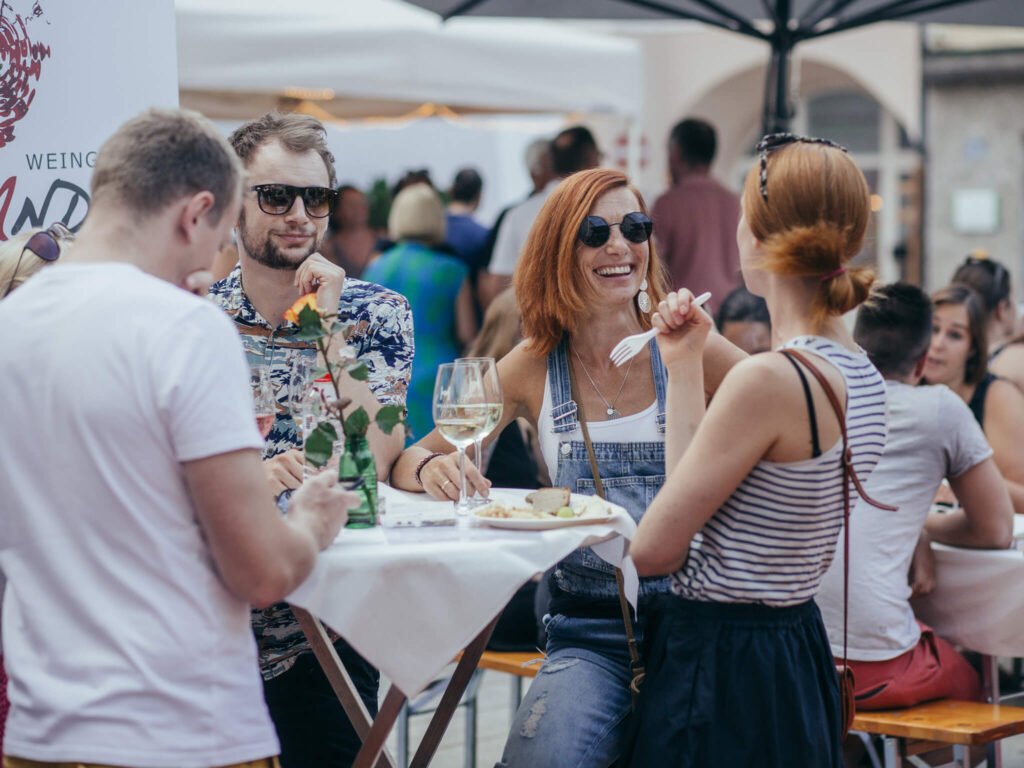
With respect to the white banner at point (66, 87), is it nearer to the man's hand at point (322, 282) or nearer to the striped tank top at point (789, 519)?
the man's hand at point (322, 282)

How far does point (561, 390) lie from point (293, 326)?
628 mm

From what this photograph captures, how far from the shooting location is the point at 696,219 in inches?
267

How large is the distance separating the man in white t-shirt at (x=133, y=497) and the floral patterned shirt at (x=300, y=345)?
3.38ft

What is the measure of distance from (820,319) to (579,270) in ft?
2.69

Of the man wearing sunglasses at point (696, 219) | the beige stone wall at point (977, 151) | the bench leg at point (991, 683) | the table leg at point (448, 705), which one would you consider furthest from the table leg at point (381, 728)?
the beige stone wall at point (977, 151)

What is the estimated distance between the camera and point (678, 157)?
6.84 metres

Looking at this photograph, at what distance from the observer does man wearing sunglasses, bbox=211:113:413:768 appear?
300 centimetres

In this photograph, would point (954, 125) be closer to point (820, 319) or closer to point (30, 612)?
point (820, 319)

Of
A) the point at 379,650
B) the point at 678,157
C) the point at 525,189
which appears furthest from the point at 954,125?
the point at 379,650

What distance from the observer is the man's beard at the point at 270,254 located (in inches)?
121

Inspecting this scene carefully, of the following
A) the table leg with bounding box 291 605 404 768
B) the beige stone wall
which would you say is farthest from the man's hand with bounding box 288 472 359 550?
the beige stone wall

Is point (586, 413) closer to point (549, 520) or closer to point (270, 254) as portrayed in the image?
point (549, 520)

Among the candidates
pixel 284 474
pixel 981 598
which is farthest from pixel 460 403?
pixel 981 598

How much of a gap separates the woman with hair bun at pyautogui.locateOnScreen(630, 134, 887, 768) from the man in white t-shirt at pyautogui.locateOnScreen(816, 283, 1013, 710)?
0.92 metres
